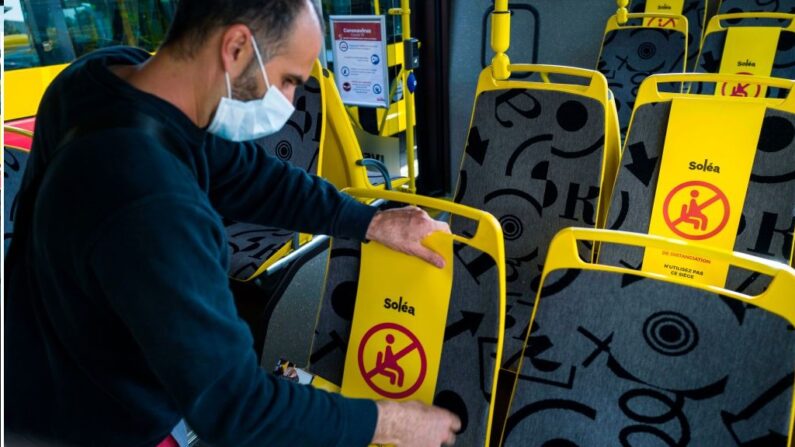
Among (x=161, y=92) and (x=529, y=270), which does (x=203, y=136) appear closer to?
(x=161, y=92)

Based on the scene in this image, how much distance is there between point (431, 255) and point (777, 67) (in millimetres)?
2515

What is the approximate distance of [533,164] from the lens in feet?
6.30

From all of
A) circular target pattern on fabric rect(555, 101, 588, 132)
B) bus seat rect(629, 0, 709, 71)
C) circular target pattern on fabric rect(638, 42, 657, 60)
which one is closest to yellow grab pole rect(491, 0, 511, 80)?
circular target pattern on fabric rect(555, 101, 588, 132)

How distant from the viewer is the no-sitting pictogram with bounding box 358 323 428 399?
1237 millimetres

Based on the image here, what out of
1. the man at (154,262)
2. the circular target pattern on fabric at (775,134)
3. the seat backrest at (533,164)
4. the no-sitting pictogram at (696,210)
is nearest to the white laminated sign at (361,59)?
the seat backrest at (533,164)

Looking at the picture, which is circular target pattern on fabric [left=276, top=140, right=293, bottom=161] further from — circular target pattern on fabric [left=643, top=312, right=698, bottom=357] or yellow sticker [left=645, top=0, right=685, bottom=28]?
yellow sticker [left=645, top=0, right=685, bottom=28]

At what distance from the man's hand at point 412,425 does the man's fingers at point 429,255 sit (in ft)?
0.91

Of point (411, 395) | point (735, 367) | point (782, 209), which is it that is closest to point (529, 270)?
point (782, 209)

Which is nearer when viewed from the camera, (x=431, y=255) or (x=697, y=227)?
(x=431, y=255)

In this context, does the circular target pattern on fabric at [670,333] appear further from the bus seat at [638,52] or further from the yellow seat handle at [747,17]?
the yellow seat handle at [747,17]

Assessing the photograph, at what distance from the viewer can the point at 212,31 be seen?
857 millimetres

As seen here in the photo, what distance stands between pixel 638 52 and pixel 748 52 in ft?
1.71

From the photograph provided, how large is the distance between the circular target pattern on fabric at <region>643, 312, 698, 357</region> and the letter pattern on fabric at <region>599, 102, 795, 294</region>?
80 centimetres

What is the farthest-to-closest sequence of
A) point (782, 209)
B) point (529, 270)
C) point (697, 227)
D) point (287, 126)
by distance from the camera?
point (287, 126) < point (529, 270) < point (697, 227) < point (782, 209)
